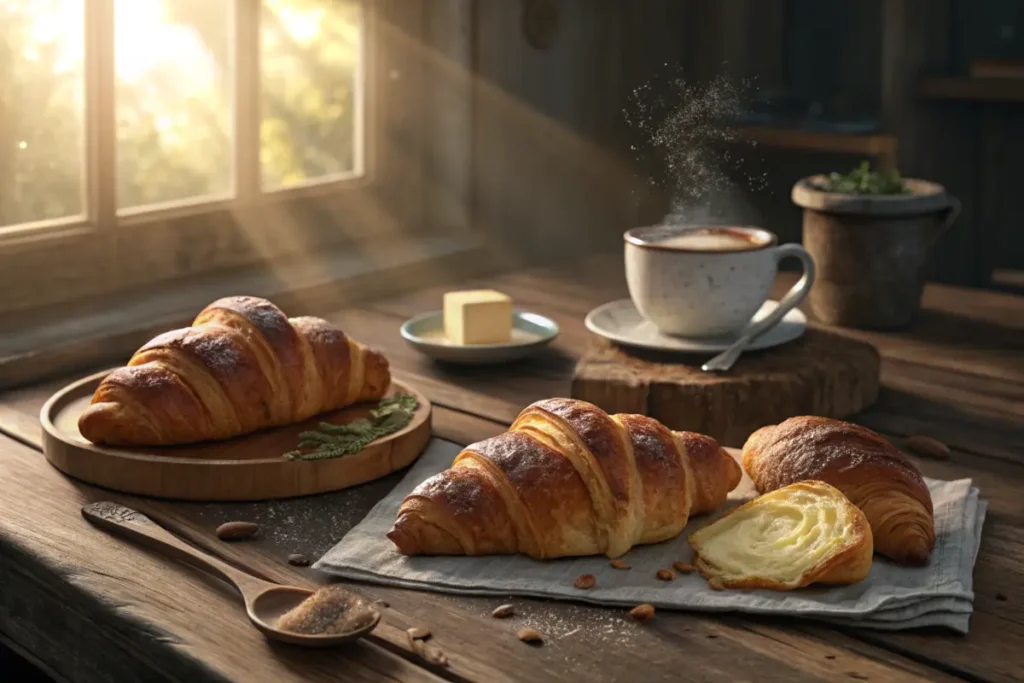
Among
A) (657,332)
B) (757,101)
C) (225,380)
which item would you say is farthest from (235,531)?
(757,101)

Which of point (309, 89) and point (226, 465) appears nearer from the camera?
point (226, 465)

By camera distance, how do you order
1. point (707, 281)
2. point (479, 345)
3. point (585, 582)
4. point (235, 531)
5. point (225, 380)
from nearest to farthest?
point (585, 582) < point (235, 531) < point (225, 380) < point (707, 281) < point (479, 345)

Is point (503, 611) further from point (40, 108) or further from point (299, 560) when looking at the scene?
point (40, 108)

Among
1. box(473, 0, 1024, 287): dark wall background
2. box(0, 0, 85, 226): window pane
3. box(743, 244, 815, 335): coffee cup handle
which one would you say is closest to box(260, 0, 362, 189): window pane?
box(473, 0, 1024, 287): dark wall background

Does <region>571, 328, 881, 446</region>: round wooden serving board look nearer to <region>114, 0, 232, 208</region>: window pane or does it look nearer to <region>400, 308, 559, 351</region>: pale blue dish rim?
<region>400, 308, 559, 351</region>: pale blue dish rim

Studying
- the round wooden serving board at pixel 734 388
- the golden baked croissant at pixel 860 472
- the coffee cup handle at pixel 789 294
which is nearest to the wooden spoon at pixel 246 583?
the golden baked croissant at pixel 860 472

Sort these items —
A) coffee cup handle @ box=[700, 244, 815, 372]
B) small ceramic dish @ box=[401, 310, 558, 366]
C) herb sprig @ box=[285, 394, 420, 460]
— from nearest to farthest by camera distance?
herb sprig @ box=[285, 394, 420, 460]
coffee cup handle @ box=[700, 244, 815, 372]
small ceramic dish @ box=[401, 310, 558, 366]
